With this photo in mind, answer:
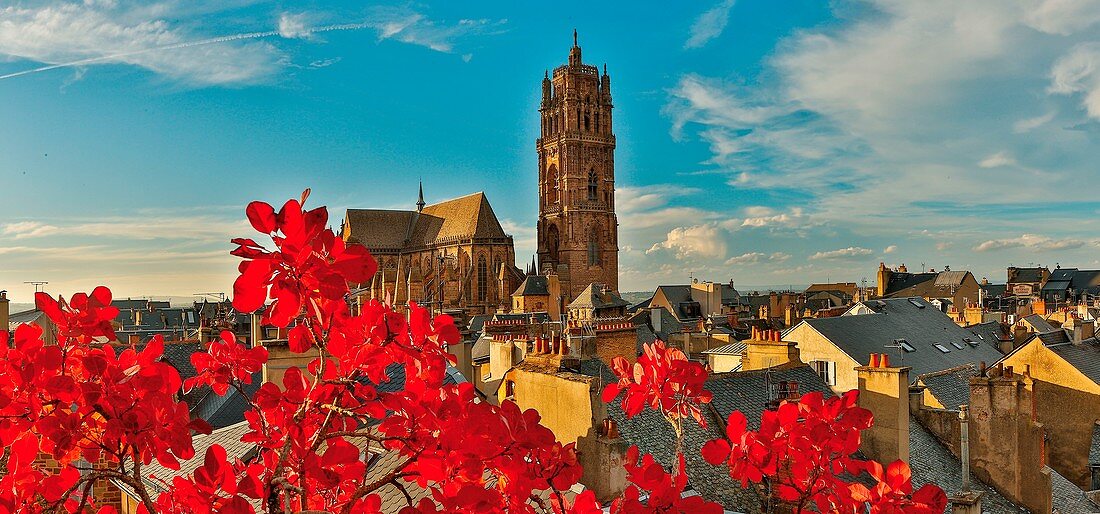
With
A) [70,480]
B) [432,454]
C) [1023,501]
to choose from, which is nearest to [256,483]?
[432,454]

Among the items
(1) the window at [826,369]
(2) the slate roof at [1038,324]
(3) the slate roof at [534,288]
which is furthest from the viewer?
(3) the slate roof at [534,288]

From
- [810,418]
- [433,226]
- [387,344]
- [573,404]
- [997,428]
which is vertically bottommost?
[997,428]

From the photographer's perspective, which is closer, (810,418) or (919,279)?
(810,418)

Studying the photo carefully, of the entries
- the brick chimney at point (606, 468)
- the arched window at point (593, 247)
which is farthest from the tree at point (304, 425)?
the arched window at point (593, 247)

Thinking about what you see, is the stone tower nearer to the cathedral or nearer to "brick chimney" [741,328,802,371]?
the cathedral

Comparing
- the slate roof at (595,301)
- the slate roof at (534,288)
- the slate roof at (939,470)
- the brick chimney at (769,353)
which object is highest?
the slate roof at (534,288)

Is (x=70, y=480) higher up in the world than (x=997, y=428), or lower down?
higher up

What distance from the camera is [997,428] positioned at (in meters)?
12.4

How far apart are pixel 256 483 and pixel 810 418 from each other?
107 inches

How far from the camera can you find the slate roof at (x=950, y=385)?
60.6ft

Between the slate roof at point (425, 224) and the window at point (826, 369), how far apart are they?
203ft

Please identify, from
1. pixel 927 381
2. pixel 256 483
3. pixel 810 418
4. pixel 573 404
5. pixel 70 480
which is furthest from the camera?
pixel 927 381

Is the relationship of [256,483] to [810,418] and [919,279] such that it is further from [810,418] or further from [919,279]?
[919,279]

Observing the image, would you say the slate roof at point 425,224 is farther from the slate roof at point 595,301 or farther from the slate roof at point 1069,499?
the slate roof at point 1069,499
